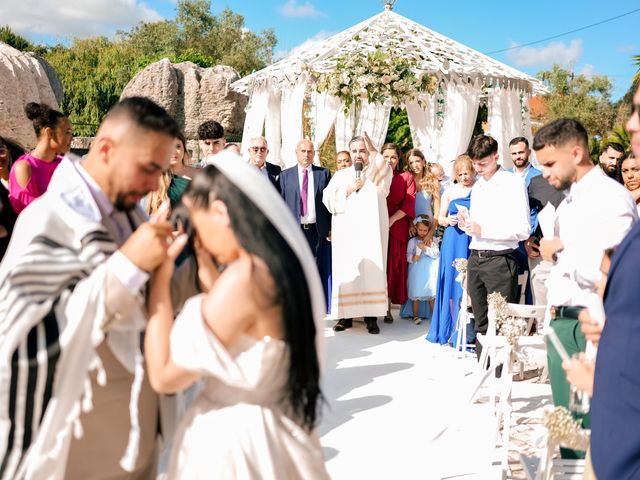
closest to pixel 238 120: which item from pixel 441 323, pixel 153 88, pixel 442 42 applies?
pixel 153 88

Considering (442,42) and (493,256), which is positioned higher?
(442,42)

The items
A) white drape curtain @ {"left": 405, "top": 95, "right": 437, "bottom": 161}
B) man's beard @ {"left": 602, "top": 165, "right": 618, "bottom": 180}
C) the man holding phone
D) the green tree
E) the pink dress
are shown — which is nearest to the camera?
the pink dress

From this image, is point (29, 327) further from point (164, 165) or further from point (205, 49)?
point (205, 49)

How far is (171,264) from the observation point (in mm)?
1700

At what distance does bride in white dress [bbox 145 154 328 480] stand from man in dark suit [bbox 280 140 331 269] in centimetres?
542

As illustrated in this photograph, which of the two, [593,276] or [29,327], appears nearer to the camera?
[29,327]

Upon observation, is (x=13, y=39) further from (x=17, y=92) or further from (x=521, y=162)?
(x=521, y=162)

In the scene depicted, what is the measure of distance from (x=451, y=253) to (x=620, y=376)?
15.8 feet

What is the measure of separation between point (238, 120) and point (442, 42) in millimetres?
15043

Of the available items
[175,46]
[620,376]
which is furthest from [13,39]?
[620,376]

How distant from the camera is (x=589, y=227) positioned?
3.03m

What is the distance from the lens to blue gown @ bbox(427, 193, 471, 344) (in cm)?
633

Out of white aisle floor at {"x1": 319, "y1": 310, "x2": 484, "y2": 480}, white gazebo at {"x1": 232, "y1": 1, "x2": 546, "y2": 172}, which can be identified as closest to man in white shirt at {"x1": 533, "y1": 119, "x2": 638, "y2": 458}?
white aisle floor at {"x1": 319, "y1": 310, "x2": 484, "y2": 480}

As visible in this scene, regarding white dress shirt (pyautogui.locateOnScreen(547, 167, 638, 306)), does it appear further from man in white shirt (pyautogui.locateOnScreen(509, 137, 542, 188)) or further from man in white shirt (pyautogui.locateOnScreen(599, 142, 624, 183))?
man in white shirt (pyautogui.locateOnScreen(509, 137, 542, 188))
